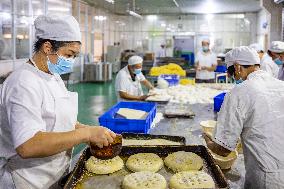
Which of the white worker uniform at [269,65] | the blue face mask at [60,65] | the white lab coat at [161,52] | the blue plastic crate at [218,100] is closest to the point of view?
the blue face mask at [60,65]

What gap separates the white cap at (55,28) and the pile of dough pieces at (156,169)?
0.72 m

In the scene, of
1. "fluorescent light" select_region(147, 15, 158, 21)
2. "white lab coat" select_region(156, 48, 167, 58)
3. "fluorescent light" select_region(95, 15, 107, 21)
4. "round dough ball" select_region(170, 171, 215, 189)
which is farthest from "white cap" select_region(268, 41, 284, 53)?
"fluorescent light" select_region(147, 15, 158, 21)

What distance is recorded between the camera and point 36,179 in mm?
1662

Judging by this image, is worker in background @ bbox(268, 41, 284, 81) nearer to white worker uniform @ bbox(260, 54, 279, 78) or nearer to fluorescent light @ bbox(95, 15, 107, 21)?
white worker uniform @ bbox(260, 54, 279, 78)

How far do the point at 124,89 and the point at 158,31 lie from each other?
14530 mm

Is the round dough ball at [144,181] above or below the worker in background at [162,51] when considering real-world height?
below

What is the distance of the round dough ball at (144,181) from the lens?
155 cm

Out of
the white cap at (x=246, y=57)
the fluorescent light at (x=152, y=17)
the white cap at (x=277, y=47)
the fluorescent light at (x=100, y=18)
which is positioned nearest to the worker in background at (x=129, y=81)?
the white cap at (x=277, y=47)

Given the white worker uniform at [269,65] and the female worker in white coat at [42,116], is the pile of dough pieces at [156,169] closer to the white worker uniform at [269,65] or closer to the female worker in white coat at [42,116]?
the female worker in white coat at [42,116]

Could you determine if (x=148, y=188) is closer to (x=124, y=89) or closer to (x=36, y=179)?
(x=36, y=179)

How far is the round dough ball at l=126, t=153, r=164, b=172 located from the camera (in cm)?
179

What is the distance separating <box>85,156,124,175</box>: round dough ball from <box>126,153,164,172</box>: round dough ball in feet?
0.25

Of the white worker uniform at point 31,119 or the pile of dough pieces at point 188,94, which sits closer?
the white worker uniform at point 31,119

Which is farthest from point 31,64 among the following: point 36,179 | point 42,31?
point 36,179
